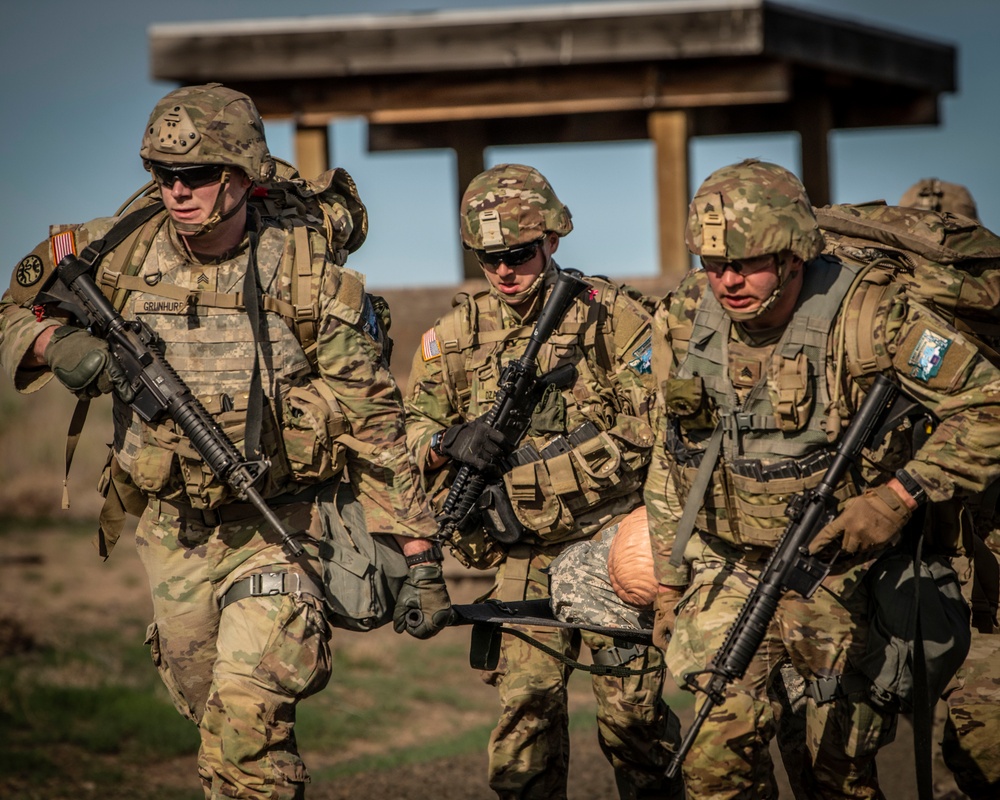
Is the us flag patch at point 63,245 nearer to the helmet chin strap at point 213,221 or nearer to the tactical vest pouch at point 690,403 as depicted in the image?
the helmet chin strap at point 213,221

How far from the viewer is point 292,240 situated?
5746 millimetres

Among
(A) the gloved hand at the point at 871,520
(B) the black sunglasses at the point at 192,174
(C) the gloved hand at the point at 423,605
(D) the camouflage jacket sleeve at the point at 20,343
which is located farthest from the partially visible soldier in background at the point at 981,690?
(D) the camouflage jacket sleeve at the point at 20,343

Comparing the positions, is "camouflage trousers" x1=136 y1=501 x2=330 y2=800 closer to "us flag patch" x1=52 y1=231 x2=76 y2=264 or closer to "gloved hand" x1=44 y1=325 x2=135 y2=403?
"gloved hand" x1=44 y1=325 x2=135 y2=403

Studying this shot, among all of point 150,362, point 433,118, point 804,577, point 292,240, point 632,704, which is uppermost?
point 433,118

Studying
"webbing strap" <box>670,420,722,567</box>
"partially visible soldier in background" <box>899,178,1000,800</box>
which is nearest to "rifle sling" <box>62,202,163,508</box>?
"webbing strap" <box>670,420,722,567</box>

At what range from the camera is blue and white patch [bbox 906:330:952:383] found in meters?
4.98

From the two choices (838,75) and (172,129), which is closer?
(172,129)

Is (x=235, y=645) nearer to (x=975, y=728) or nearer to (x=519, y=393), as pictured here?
(x=519, y=393)

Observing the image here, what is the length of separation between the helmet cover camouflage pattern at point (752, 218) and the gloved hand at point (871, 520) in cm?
84

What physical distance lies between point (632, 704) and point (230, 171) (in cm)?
275

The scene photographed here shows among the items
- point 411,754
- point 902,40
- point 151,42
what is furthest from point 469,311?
point 902,40

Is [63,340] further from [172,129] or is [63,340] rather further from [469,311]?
[469,311]

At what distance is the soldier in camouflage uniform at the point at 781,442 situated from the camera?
5000mm

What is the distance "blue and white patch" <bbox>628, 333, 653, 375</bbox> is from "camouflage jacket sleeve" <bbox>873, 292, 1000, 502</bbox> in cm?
153
